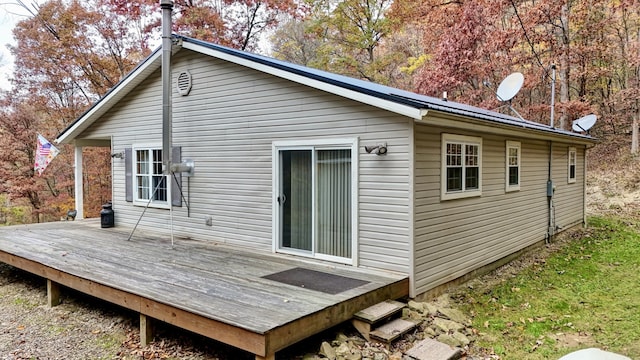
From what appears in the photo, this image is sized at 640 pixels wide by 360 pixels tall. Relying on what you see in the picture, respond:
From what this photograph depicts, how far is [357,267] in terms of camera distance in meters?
5.32

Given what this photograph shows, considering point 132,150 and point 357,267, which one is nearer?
point 357,267

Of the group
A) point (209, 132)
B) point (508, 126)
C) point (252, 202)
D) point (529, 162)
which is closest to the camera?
point (508, 126)

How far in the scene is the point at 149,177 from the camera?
331 inches

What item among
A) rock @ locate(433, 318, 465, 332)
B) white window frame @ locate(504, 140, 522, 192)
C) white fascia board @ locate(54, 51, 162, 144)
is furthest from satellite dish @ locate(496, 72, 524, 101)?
white fascia board @ locate(54, 51, 162, 144)

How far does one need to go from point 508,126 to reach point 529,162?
2483mm

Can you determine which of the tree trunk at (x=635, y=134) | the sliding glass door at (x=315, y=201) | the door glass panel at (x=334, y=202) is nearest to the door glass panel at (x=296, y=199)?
the sliding glass door at (x=315, y=201)

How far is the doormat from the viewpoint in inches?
174

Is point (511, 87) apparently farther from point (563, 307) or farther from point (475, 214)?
point (563, 307)

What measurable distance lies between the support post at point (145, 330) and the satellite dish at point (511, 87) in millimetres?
8971

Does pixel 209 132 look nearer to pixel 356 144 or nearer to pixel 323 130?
pixel 323 130

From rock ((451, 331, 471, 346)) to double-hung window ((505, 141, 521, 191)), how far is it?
376 centimetres

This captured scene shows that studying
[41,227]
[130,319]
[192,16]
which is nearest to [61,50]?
[192,16]

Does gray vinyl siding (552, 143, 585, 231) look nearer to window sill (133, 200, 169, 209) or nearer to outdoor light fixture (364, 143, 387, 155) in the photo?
outdoor light fixture (364, 143, 387, 155)

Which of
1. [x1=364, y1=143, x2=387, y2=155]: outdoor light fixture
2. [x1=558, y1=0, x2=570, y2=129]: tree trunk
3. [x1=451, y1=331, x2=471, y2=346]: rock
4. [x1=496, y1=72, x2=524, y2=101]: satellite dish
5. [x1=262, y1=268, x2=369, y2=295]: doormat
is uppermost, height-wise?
[x1=558, y1=0, x2=570, y2=129]: tree trunk
